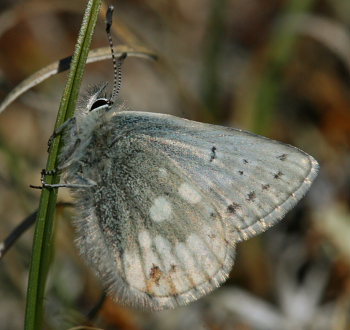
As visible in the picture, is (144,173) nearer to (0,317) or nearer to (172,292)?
(172,292)

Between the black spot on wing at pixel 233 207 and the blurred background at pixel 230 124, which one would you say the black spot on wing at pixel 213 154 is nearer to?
the black spot on wing at pixel 233 207

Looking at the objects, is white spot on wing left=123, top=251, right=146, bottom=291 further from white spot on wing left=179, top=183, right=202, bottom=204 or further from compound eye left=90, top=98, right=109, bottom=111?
compound eye left=90, top=98, right=109, bottom=111

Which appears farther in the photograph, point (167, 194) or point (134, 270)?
point (167, 194)

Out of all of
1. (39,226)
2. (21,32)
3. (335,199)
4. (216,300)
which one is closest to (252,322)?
(216,300)

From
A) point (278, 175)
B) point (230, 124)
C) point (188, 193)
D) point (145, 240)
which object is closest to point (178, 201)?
point (188, 193)

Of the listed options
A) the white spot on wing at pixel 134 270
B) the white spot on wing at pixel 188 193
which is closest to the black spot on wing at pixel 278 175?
the white spot on wing at pixel 188 193

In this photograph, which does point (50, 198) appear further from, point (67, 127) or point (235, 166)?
point (235, 166)
